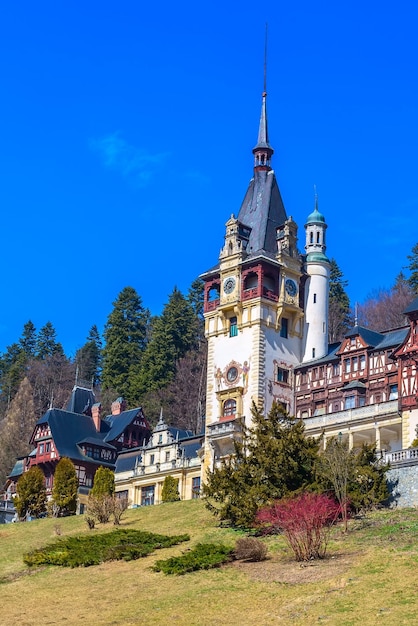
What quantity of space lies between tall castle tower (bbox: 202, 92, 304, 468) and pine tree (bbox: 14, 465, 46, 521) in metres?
11.1

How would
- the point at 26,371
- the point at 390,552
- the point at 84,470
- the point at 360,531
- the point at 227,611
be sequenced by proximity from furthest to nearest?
the point at 26,371, the point at 84,470, the point at 360,531, the point at 390,552, the point at 227,611

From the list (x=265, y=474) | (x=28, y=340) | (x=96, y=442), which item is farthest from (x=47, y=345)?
(x=265, y=474)

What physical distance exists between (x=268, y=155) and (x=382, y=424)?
85.1 ft

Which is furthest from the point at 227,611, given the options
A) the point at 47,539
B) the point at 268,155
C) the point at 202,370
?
the point at 202,370

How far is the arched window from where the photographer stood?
239 ft

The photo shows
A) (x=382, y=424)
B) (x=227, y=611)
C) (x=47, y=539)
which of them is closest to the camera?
(x=227, y=611)

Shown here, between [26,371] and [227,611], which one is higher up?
[26,371]

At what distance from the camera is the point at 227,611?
33.1 meters

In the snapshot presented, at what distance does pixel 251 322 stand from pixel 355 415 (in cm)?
1032

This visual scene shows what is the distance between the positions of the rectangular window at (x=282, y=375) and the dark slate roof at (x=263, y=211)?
8.46 meters

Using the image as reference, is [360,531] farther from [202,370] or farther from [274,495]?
[202,370]

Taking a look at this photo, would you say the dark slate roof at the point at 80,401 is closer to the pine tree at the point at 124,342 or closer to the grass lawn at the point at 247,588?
the pine tree at the point at 124,342

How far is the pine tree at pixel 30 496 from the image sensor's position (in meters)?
71.3

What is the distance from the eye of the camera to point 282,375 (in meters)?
74.2
